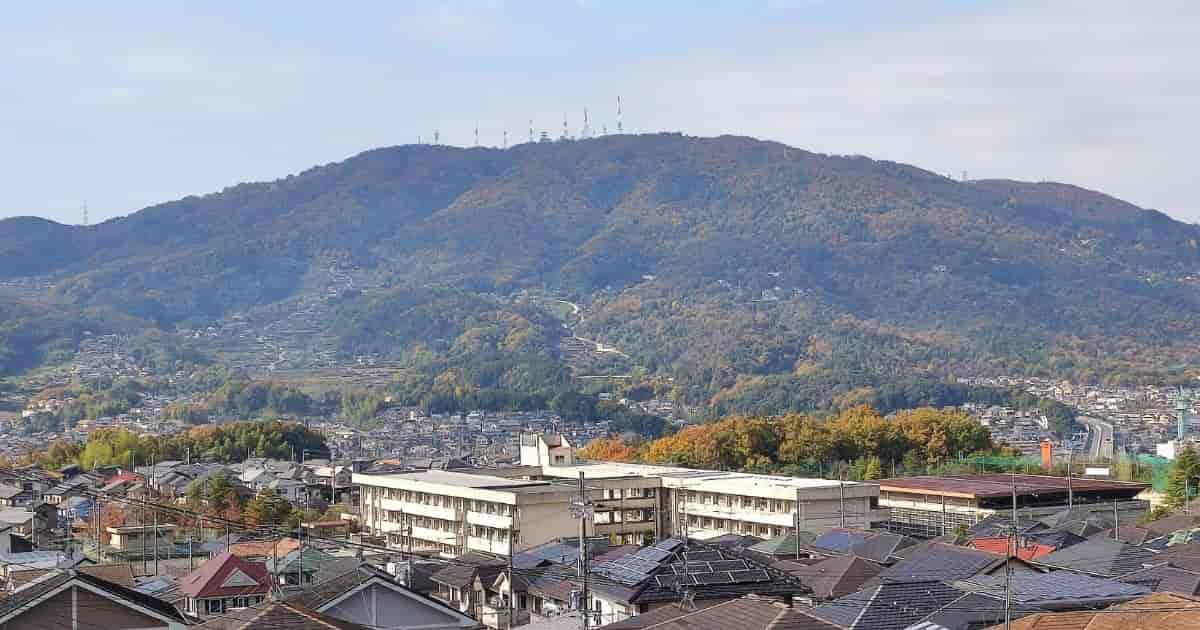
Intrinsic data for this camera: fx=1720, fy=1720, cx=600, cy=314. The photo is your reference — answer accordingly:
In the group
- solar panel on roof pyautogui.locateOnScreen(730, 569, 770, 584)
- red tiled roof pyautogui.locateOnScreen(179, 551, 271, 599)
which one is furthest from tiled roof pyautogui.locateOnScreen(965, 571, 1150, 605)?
red tiled roof pyautogui.locateOnScreen(179, 551, 271, 599)

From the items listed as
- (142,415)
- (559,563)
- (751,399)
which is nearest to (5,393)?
(142,415)

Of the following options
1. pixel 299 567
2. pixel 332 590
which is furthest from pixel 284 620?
pixel 299 567

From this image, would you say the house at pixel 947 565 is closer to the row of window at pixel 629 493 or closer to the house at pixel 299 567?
the house at pixel 299 567

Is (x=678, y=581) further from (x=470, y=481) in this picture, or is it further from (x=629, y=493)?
(x=470, y=481)

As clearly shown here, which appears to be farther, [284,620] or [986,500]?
[986,500]

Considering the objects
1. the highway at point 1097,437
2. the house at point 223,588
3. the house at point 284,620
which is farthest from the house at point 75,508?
the highway at point 1097,437

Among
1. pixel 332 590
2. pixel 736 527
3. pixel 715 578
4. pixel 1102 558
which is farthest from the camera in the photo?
pixel 736 527
